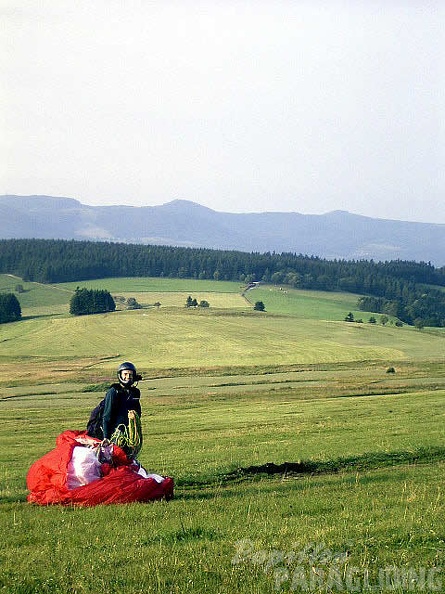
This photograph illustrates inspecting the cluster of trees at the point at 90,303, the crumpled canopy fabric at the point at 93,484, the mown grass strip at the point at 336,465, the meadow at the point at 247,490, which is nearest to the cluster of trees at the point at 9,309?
the cluster of trees at the point at 90,303

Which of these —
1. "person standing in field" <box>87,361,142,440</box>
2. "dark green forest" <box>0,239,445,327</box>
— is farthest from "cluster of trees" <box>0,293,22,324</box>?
"person standing in field" <box>87,361,142,440</box>

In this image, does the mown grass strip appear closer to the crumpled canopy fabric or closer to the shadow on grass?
the shadow on grass

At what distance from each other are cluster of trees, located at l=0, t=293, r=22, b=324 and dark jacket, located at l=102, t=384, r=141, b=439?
111 m

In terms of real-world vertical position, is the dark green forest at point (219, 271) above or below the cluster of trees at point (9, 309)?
above

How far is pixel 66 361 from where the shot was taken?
86.6m

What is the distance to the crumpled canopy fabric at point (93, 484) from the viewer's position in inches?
537

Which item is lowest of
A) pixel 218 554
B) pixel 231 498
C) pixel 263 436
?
pixel 263 436

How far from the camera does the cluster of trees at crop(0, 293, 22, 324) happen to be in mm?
121938

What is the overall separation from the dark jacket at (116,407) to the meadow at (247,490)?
1.91m

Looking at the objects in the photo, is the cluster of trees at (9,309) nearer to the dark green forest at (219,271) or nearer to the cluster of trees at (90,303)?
the cluster of trees at (90,303)

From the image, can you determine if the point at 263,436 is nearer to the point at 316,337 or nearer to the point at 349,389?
the point at 349,389

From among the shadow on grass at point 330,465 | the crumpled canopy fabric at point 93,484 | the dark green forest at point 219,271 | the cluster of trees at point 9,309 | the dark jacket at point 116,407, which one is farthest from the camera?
the dark green forest at point 219,271

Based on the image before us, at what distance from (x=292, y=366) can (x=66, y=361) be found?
26.9 meters

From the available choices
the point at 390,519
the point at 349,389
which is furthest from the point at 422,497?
the point at 349,389
